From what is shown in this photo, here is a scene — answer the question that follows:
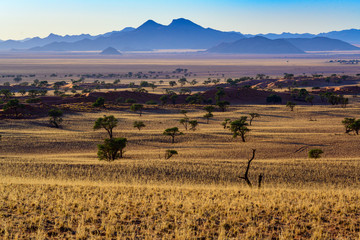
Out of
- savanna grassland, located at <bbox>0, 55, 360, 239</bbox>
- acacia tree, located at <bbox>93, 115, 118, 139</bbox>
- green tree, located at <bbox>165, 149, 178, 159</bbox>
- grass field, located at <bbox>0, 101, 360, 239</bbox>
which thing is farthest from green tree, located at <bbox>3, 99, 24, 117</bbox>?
green tree, located at <bbox>165, 149, 178, 159</bbox>

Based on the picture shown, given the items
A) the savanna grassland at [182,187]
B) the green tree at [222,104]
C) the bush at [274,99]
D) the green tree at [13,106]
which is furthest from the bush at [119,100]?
the bush at [274,99]

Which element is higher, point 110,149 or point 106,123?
point 106,123

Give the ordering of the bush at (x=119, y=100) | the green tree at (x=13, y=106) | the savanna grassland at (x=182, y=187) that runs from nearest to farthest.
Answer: the savanna grassland at (x=182, y=187) < the green tree at (x=13, y=106) < the bush at (x=119, y=100)

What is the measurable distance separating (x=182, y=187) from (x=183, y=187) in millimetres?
74

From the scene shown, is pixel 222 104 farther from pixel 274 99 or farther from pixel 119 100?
pixel 119 100

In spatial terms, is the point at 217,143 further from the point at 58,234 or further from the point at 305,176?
the point at 58,234

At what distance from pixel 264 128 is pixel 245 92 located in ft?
160

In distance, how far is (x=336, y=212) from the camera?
1377cm

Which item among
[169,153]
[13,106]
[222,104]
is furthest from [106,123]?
[222,104]

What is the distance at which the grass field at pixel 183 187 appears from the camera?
38.9 ft

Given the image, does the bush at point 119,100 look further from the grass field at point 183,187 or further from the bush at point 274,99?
the bush at point 274,99

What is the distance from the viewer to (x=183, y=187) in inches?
754

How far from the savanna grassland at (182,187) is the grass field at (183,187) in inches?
2.1

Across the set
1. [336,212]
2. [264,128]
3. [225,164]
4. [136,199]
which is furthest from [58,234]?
[264,128]
